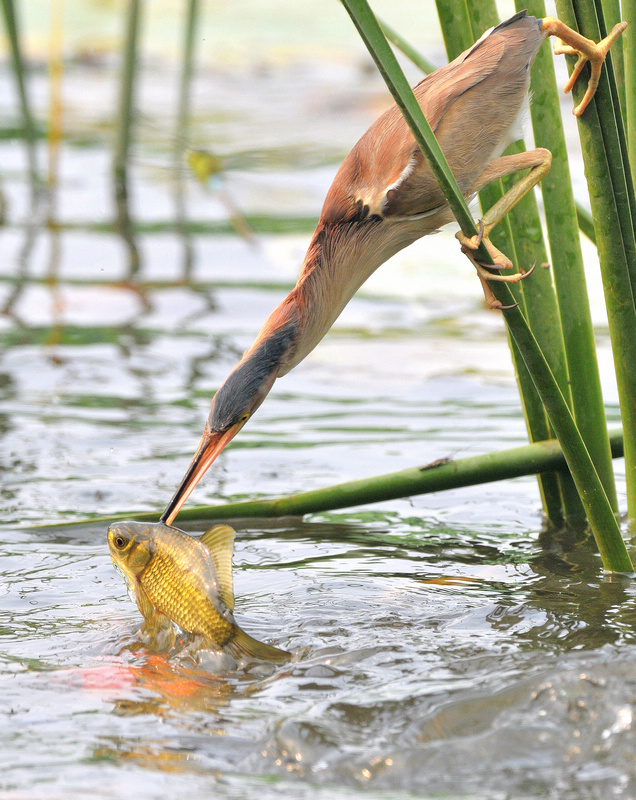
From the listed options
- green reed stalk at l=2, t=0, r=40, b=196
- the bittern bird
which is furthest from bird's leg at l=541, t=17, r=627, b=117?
green reed stalk at l=2, t=0, r=40, b=196

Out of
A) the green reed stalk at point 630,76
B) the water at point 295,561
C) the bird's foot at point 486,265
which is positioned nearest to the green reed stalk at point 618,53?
the green reed stalk at point 630,76

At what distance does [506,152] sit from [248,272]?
3800 millimetres

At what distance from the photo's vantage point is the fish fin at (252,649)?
2473 mm

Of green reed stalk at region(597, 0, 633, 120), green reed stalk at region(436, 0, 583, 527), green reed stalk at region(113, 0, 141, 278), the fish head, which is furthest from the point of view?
green reed stalk at region(113, 0, 141, 278)

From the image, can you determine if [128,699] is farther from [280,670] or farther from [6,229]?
[6,229]

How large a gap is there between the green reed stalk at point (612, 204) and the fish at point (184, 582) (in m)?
0.97

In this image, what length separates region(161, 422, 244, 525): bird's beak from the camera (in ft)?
9.00

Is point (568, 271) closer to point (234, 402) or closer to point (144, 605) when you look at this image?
point (234, 402)

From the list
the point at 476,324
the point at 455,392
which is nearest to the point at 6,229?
the point at 476,324

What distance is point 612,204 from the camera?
8.20 feet

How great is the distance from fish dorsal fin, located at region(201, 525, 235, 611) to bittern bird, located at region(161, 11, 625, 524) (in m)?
0.20

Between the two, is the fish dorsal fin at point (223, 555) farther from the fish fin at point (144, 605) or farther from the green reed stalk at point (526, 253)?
the green reed stalk at point (526, 253)

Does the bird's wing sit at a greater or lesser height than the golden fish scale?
greater

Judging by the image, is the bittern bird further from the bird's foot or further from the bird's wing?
the bird's foot
